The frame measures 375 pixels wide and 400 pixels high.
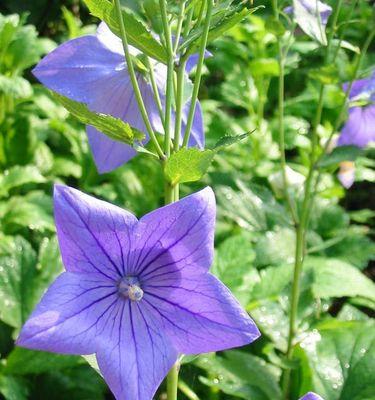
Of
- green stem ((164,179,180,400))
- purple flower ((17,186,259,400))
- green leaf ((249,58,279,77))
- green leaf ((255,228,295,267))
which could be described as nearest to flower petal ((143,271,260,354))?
purple flower ((17,186,259,400))

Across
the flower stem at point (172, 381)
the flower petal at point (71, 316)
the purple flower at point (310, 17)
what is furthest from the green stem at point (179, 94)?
the purple flower at point (310, 17)

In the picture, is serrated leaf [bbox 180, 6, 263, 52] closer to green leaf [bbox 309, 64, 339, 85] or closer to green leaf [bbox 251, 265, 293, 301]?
green leaf [bbox 309, 64, 339, 85]

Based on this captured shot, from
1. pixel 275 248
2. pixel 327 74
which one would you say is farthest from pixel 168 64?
pixel 275 248

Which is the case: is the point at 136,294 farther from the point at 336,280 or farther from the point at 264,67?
the point at 264,67

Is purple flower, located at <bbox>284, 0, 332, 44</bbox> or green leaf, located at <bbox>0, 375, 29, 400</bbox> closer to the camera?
purple flower, located at <bbox>284, 0, 332, 44</bbox>

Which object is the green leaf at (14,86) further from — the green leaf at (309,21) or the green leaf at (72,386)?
the green leaf at (309,21)

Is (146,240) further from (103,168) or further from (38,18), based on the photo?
(38,18)

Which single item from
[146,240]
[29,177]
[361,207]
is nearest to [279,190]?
[29,177]
